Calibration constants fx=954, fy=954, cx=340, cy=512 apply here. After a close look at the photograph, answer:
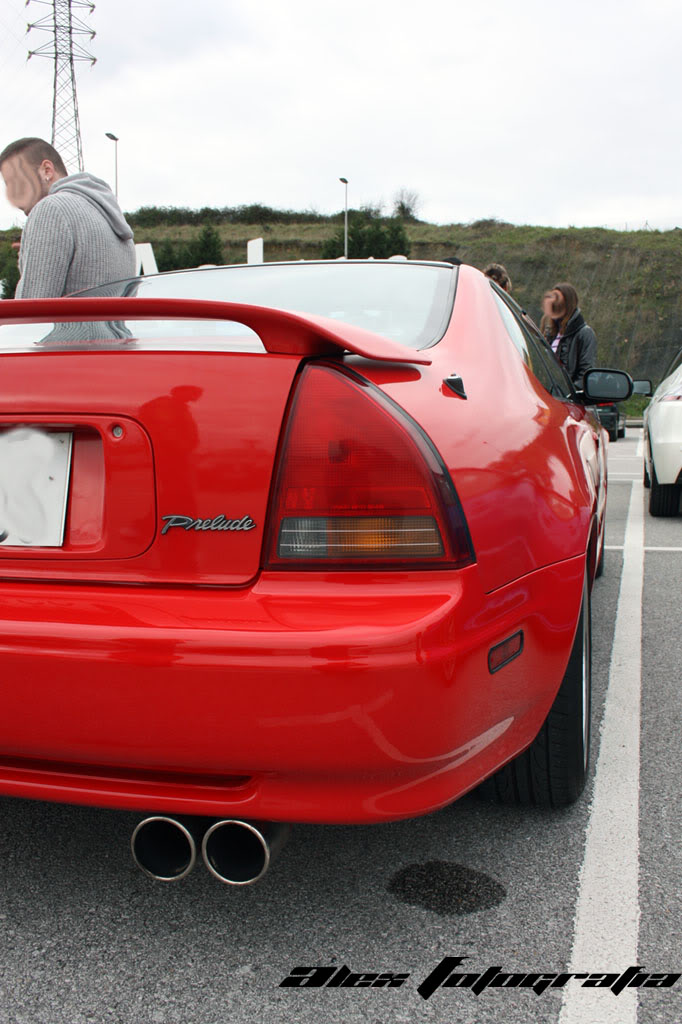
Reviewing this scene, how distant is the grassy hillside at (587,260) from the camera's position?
50.5m

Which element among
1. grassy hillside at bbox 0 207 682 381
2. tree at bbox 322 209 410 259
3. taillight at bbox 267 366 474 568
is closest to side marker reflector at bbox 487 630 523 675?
taillight at bbox 267 366 474 568

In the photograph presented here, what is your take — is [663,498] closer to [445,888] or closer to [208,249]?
[445,888]

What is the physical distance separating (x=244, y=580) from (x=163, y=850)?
0.54 metres

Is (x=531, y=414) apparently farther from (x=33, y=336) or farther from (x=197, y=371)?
(x=33, y=336)

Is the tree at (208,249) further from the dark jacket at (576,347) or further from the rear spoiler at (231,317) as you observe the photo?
the rear spoiler at (231,317)

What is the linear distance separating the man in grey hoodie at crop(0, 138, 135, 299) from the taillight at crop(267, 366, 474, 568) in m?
2.20

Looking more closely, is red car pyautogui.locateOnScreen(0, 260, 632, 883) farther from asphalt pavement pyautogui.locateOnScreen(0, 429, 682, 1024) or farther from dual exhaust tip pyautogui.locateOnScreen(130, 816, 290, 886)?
asphalt pavement pyautogui.locateOnScreen(0, 429, 682, 1024)

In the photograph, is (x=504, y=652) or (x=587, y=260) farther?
(x=587, y=260)

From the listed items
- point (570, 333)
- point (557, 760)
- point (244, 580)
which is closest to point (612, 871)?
point (557, 760)

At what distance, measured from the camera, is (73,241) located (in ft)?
11.9

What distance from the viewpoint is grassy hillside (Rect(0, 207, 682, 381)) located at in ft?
166

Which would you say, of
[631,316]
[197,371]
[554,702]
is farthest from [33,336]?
[631,316]

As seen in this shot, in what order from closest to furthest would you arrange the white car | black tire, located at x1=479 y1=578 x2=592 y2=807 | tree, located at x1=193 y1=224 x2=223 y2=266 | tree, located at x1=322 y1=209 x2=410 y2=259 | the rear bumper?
the rear bumper, black tire, located at x1=479 y1=578 x2=592 y2=807, the white car, tree, located at x1=193 y1=224 x2=223 y2=266, tree, located at x1=322 y1=209 x2=410 y2=259

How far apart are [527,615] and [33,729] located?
2.99ft
